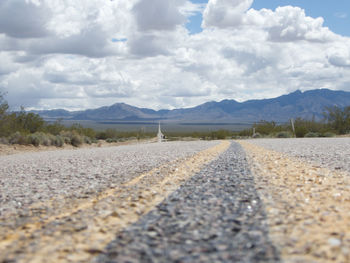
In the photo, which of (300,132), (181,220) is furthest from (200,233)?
(300,132)

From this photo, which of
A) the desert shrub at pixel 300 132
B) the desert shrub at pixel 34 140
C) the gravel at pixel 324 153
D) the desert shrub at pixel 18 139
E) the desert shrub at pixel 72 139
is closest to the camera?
the gravel at pixel 324 153

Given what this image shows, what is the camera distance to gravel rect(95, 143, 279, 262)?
3.13 meters

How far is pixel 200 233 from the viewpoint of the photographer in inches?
147

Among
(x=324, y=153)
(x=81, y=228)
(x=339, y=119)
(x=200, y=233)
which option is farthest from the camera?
(x=339, y=119)

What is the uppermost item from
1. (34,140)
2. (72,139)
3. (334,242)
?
(34,140)

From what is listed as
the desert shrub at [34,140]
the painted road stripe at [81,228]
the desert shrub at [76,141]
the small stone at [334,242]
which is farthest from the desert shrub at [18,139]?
the small stone at [334,242]

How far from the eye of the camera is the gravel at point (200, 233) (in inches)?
123

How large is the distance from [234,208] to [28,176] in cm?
576

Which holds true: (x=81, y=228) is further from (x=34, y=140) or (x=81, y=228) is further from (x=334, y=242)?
(x=34, y=140)

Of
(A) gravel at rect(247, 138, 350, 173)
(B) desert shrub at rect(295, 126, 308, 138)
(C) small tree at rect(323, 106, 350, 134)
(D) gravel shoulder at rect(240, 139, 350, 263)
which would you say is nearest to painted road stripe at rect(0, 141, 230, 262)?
(D) gravel shoulder at rect(240, 139, 350, 263)

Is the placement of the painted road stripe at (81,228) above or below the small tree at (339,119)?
below

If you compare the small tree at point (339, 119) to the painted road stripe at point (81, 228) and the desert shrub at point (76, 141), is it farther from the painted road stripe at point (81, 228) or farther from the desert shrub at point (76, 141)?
the painted road stripe at point (81, 228)

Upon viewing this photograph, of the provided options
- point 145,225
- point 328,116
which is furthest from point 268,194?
point 328,116

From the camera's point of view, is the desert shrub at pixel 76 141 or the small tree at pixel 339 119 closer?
the desert shrub at pixel 76 141
